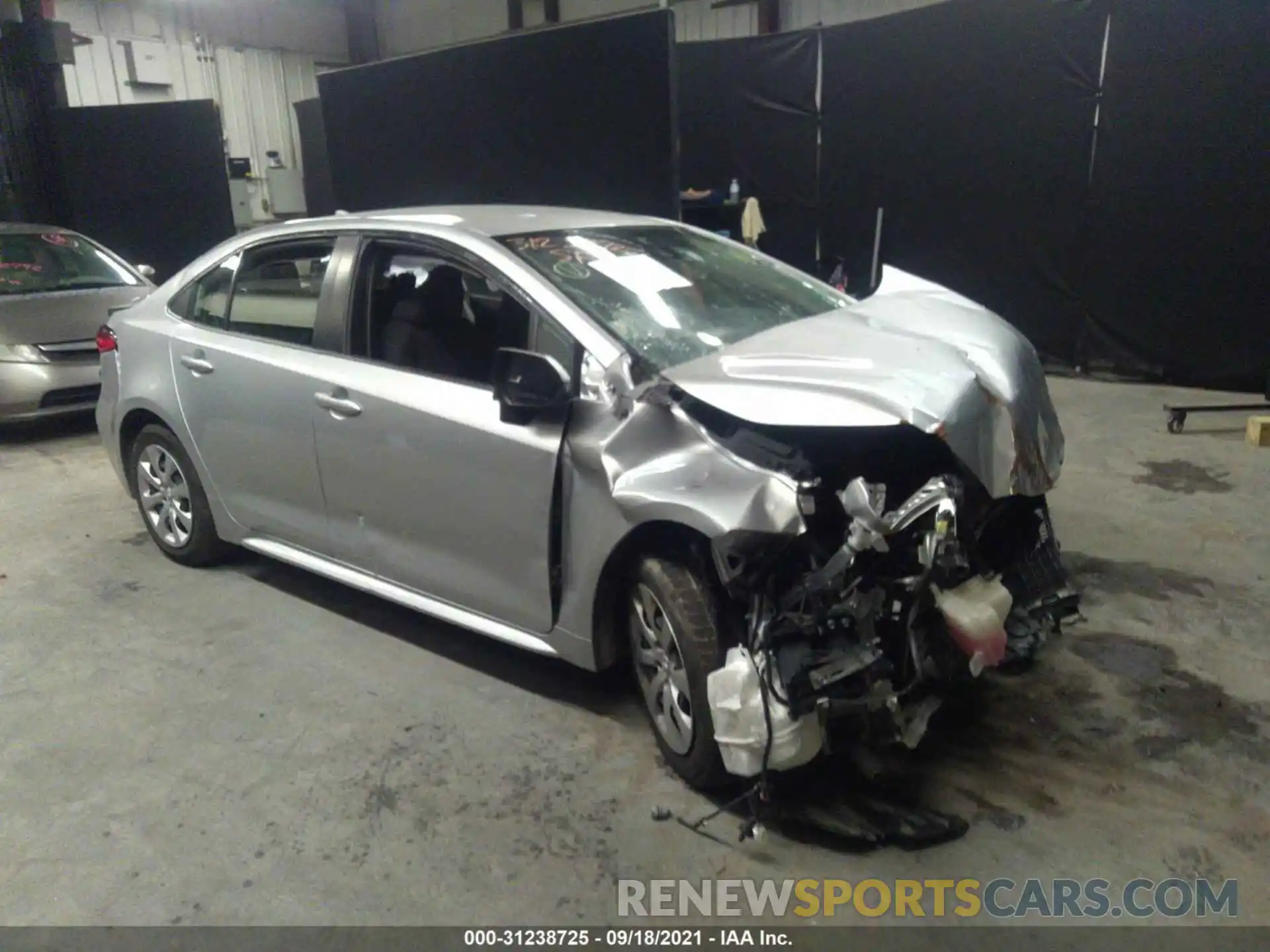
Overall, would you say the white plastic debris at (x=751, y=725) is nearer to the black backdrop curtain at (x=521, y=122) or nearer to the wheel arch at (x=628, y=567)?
the wheel arch at (x=628, y=567)

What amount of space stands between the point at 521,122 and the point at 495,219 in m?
5.44

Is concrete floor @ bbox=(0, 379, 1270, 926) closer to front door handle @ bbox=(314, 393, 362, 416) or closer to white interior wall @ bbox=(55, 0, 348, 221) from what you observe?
front door handle @ bbox=(314, 393, 362, 416)

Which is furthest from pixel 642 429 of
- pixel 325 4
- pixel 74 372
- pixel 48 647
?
pixel 325 4

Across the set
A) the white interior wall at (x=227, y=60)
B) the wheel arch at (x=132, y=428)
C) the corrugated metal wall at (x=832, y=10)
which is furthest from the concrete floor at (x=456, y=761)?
the white interior wall at (x=227, y=60)

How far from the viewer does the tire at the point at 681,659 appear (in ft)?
8.00

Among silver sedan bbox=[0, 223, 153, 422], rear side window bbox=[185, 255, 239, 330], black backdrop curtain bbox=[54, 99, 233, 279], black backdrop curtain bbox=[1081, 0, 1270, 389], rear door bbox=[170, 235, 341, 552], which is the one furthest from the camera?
black backdrop curtain bbox=[54, 99, 233, 279]

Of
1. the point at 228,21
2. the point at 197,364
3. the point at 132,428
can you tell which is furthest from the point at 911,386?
the point at 228,21

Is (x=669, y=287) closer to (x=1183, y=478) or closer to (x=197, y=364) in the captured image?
(x=197, y=364)

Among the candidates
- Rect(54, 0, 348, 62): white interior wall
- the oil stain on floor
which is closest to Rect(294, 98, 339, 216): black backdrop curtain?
Rect(54, 0, 348, 62): white interior wall

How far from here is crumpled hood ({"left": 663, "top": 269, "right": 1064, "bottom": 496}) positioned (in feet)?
7.33

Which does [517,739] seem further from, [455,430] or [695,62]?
[695,62]

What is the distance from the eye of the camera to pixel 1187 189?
6.51 metres

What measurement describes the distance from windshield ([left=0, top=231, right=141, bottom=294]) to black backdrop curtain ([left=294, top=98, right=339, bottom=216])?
7.27 metres

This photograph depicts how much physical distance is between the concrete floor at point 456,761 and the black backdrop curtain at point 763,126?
5.85m
